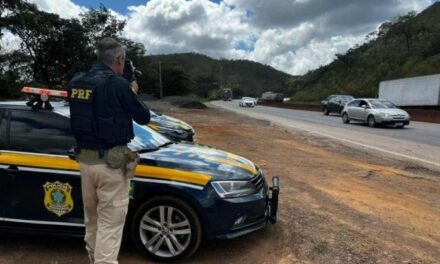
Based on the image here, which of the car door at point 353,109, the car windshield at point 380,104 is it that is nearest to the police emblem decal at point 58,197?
the car windshield at point 380,104

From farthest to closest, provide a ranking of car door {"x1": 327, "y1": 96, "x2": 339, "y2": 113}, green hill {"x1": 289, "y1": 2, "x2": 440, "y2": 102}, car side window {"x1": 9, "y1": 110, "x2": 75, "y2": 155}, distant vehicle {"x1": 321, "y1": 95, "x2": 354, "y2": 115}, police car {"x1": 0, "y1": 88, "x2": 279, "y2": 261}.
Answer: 1. green hill {"x1": 289, "y1": 2, "x2": 440, "y2": 102}
2. car door {"x1": 327, "y1": 96, "x2": 339, "y2": 113}
3. distant vehicle {"x1": 321, "y1": 95, "x2": 354, "y2": 115}
4. car side window {"x1": 9, "y1": 110, "x2": 75, "y2": 155}
5. police car {"x1": 0, "y1": 88, "x2": 279, "y2": 261}

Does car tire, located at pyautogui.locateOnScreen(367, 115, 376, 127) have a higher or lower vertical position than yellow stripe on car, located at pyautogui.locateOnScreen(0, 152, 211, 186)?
lower

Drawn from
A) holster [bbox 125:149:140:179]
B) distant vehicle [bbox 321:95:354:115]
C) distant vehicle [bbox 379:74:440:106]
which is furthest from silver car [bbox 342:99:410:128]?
holster [bbox 125:149:140:179]

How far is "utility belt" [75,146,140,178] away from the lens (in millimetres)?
3686

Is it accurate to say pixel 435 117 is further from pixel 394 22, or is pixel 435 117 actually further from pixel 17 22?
pixel 394 22

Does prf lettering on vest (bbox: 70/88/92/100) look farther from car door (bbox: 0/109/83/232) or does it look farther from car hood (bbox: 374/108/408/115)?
car hood (bbox: 374/108/408/115)

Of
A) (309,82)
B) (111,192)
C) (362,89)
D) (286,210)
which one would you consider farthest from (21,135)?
(309,82)

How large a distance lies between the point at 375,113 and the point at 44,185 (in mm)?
21113

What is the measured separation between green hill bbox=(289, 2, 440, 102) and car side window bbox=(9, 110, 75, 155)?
4966 centimetres

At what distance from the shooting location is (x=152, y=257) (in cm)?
469

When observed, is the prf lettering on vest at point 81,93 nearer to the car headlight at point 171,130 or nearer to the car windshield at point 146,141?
the car windshield at point 146,141

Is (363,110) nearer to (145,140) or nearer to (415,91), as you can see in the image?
(415,91)

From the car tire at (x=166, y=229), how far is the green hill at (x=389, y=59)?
49.5m

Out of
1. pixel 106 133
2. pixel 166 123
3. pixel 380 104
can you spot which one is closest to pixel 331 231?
pixel 106 133
